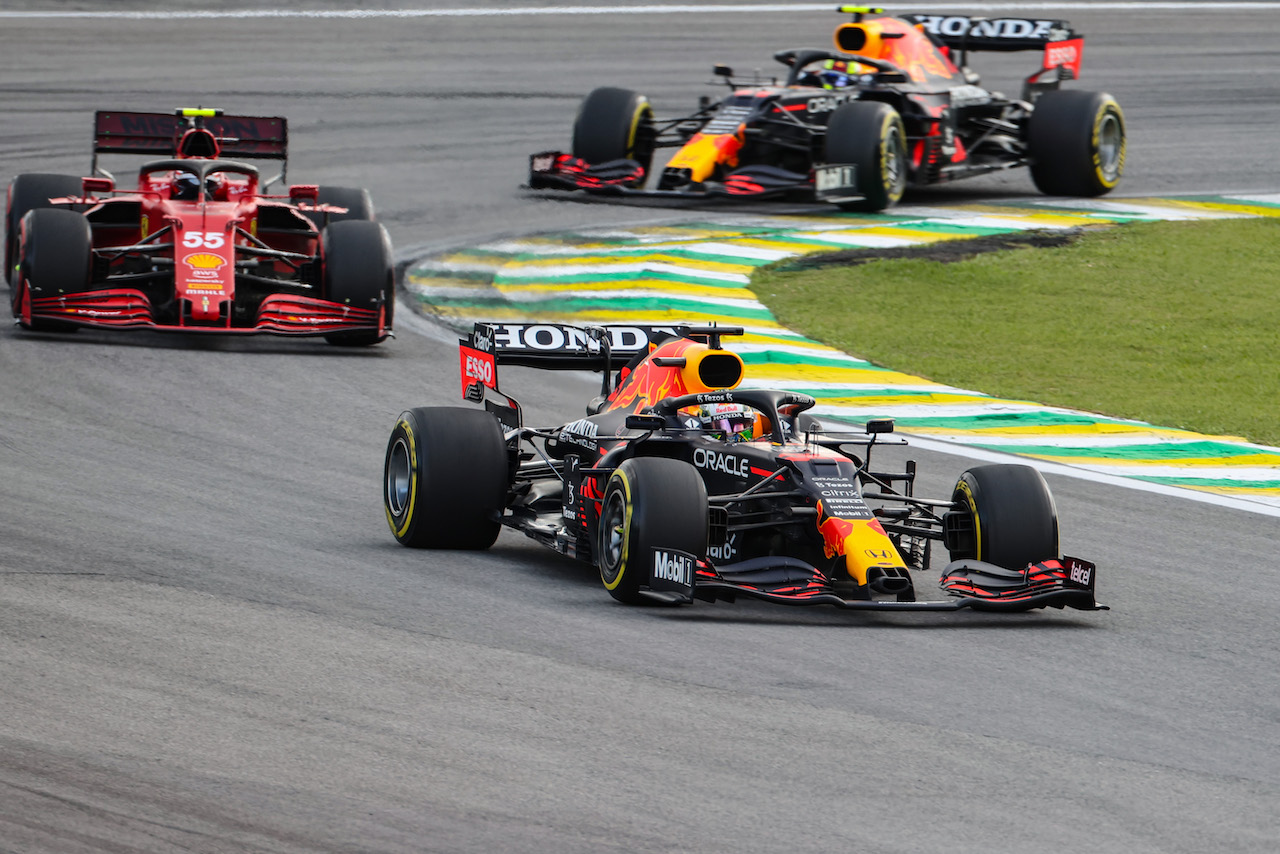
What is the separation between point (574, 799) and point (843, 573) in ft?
9.46

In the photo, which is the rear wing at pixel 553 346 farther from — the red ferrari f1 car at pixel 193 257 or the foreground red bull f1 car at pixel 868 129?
the foreground red bull f1 car at pixel 868 129

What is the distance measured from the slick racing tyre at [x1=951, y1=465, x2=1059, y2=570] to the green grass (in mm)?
5050

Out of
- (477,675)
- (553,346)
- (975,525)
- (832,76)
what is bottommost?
(477,675)

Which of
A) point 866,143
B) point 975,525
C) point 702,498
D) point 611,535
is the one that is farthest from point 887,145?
point 702,498

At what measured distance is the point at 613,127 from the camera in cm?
2289

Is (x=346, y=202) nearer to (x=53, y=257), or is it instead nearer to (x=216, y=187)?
(x=216, y=187)

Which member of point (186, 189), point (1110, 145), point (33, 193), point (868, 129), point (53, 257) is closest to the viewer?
point (53, 257)

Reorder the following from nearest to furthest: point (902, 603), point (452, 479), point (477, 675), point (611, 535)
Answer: point (477, 675) → point (902, 603) → point (611, 535) → point (452, 479)

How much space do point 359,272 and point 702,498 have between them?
7.57 m

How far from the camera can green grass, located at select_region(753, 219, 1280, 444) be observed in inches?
605

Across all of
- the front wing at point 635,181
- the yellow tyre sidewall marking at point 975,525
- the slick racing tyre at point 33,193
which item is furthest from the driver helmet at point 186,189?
the yellow tyre sidewall marking at point 975,525

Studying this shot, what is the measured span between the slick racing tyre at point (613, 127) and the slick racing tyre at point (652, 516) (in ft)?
46.1

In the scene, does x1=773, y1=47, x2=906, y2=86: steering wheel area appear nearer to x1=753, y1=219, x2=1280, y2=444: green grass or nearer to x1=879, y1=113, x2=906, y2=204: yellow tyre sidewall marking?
x1=879, y1=113, x2=906, y2=204: yellow tyre sidewall marking

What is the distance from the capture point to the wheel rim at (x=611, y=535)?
9.29 metres
